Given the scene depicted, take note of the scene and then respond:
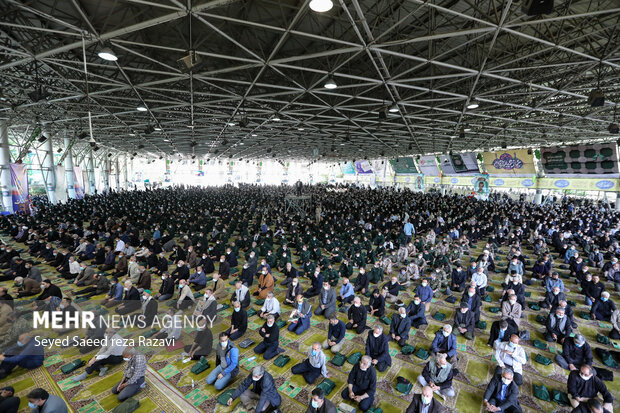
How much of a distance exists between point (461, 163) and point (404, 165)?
12147 mm

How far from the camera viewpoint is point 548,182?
106 feet

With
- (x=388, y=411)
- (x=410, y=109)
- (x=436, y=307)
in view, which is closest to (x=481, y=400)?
(x=388, y=411)

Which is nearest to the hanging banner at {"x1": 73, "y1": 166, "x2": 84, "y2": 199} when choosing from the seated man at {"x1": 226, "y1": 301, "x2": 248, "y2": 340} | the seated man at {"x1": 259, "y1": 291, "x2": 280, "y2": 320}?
the seated man at {"x1": 259, "y1": 291, "x2": 280, "y2": 320}

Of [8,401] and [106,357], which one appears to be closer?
[8,401]

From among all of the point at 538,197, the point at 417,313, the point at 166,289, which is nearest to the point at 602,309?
the point at 417,313

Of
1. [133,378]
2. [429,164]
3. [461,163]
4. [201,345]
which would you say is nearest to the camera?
[133,378]

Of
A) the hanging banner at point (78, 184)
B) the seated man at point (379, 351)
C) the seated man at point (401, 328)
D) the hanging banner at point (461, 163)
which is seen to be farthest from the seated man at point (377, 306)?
the hanging banner at point (78, 184)

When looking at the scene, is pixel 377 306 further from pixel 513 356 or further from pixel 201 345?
pixel 201 345

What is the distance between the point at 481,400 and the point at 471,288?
323 cm

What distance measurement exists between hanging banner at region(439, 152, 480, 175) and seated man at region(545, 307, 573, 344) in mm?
28489

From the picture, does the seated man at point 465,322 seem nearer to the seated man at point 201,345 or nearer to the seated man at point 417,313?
the seated man at point 417,313

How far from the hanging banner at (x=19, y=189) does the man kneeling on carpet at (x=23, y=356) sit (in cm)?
2296

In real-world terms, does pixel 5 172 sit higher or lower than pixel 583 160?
higher

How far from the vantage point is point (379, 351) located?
640 cm
